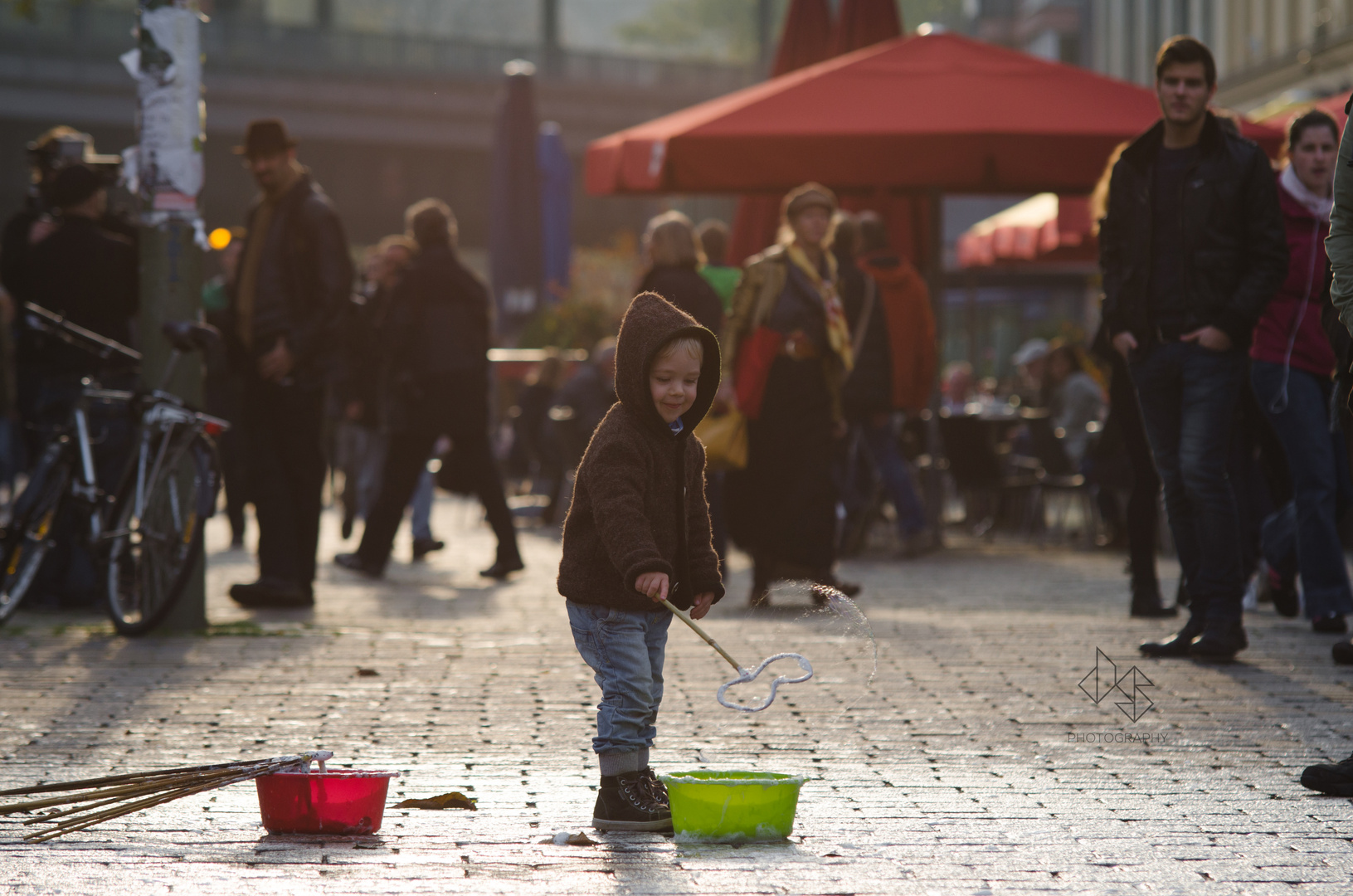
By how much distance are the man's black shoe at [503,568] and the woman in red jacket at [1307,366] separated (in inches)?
179

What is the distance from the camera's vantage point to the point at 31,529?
25.4ft

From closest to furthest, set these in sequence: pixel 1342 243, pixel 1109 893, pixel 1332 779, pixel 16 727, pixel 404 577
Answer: pixel 1109 893
pixel 1332 779
pixel 1342 243
pixel 16 727
pixel 404 577

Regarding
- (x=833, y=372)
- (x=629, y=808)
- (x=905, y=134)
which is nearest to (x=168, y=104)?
(x=833, y=372)

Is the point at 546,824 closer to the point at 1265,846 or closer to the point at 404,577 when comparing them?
the point at 1265,846

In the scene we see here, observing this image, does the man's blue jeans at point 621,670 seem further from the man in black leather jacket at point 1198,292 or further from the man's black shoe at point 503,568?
the man's black shoe at point 503,568

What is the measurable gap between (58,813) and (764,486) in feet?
16.3

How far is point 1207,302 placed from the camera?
669 cm

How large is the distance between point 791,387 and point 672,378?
4289 mm

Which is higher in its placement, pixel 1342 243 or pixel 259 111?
pixel 259 111

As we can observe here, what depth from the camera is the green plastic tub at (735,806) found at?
400 cm

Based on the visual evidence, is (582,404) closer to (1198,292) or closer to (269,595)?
(269,595)

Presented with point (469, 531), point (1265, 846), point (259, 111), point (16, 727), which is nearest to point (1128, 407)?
point (1265, 846)

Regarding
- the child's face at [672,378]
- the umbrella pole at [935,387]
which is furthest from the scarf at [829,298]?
the child's face at [672,378]

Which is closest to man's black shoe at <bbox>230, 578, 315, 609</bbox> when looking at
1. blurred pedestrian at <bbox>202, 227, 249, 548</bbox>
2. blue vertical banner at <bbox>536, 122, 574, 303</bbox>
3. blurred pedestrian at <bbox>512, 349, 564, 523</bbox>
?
blurred pedestrian at <bbox>202, 227, 249, 548</bbox>
